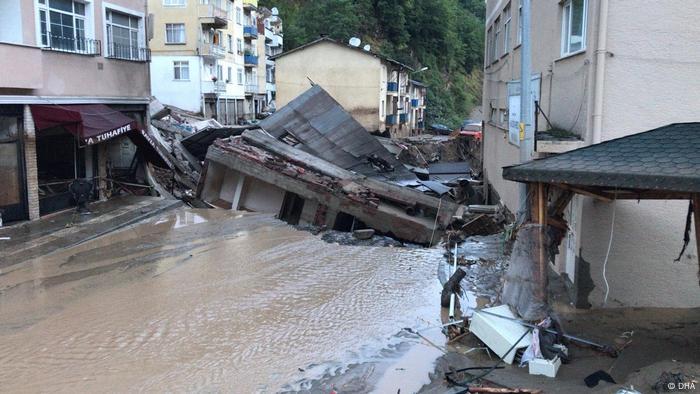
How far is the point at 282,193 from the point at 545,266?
11768mm

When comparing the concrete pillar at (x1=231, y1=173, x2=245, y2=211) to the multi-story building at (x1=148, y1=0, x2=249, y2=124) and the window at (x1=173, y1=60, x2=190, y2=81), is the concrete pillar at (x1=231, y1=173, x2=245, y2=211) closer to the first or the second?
the multi-story building at (x1=148, y1=0, x2=249, y2=124)

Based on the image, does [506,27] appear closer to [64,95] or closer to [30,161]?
[64,95]

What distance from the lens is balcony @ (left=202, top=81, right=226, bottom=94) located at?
48.0 m

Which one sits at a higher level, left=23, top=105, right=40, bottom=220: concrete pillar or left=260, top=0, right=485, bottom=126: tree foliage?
left=260, top=0, right=485, bottom=126: tree foliage

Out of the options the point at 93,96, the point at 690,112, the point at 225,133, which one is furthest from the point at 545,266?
the point at 225,133

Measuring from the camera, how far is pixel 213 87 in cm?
4931

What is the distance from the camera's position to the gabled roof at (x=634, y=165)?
5.83m

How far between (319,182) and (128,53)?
7.81 metres

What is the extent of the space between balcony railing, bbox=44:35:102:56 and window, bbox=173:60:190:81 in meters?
30.4

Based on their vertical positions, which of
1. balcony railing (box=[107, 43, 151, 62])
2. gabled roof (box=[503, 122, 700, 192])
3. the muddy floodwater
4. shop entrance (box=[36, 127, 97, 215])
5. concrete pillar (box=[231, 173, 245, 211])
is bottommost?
the muddy floodwater

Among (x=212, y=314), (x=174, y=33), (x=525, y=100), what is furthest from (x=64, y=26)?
(x=174, y=33)

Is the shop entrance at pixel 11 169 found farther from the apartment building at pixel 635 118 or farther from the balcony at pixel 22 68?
the apartment building at pixel 635 118

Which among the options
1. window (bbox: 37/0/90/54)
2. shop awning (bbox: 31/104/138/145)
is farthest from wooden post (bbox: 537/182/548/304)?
window (bbox: 37/0/90/54)

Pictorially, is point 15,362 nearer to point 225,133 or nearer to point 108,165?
point 108,165
